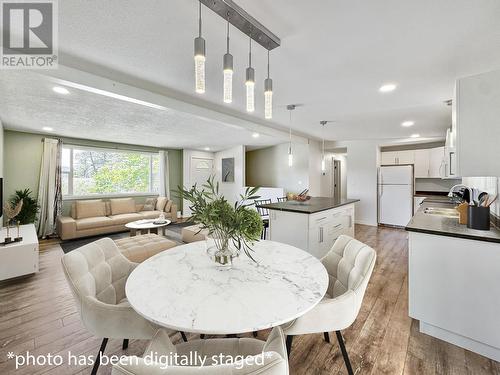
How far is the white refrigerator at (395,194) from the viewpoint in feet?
17.1

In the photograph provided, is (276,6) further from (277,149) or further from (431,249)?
(277,149)

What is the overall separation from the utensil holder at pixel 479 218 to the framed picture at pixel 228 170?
5.92m

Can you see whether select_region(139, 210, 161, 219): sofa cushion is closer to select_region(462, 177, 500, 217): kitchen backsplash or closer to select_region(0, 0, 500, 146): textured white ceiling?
select_region(0, 0, 500, 146): textured white ceiling

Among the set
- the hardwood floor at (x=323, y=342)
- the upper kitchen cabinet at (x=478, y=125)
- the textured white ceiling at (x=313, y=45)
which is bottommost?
the hardwood floor at (x=323, y=342)

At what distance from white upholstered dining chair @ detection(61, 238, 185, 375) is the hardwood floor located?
0.56 metres

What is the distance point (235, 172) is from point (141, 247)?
4.48 metres

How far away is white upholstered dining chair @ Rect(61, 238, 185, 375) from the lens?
106 cm

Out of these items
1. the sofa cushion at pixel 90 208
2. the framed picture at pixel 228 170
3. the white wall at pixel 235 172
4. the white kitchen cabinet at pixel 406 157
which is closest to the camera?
the sofa cushion at pixel 90 208

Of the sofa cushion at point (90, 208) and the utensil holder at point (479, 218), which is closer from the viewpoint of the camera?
the utensil holder at point (479, 218)

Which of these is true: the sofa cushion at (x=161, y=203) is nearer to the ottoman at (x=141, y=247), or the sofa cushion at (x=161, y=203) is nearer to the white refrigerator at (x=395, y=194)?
the ottoman at (x=141, y=247)

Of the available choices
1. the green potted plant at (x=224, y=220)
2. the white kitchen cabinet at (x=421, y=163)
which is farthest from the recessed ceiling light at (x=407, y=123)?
the green potted plant at (x=224, y=220)

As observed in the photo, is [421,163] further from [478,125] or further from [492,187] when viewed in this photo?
[478,125]

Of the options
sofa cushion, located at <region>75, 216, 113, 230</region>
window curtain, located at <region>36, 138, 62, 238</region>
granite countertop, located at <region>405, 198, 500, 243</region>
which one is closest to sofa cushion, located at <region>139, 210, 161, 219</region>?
sofa cushion, located at <region>75, 216, 113, 230</region>

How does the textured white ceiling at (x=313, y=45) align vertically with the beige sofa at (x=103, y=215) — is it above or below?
above
